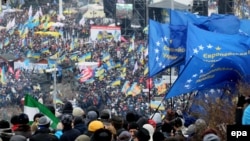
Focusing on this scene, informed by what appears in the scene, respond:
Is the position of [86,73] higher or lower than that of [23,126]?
lower

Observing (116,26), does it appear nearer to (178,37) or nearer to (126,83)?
(126,83)

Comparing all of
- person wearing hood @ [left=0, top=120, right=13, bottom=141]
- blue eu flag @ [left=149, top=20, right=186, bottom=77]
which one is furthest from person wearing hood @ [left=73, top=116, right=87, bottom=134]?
blue eu flag @ [left=149, top=20, right=186, bottom=77]

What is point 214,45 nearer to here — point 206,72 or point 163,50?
point 206,72

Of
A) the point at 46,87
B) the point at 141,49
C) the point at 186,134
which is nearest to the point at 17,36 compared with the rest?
the point at 141,49

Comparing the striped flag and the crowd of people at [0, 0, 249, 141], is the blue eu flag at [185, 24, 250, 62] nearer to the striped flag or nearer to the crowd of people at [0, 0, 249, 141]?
the crowd of people at [0, 0, 249, 141]

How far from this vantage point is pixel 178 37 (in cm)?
2036

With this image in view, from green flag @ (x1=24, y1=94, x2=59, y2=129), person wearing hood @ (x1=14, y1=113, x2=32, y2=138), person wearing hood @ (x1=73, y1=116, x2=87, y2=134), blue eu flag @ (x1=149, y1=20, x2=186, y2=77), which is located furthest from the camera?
blue eu flag @ (x1=149, y1=20, x2=186, y2=77)

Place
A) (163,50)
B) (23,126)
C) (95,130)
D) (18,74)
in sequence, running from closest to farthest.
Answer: (95,130) → (23,126) → (163,50) → (18,74)

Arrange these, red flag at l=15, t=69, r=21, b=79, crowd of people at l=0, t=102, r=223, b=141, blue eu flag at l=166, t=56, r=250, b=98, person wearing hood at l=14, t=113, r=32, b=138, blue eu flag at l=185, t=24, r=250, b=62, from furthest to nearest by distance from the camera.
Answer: red flag at l=15, t=69, r=21, b=79 → blue eu flag at l=185, t=24, r=250, b=62 → blue eu flag at l=166, t=56, r=250, b=98 → person wearing hood at l=14, t=113, r=32, b=138 → crowd of people at l=0, t=102, r=223, b=141

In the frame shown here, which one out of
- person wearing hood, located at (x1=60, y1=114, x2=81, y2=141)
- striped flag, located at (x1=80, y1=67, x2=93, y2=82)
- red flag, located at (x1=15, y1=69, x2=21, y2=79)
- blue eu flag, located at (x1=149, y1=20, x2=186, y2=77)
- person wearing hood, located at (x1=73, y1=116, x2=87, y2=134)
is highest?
person wearing hood, located at (x1=60, y1=114, x2=81, y2=141)

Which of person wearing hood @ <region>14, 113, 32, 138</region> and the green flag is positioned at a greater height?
person wearing hood @ <region>14, 113, 32, 138</region>

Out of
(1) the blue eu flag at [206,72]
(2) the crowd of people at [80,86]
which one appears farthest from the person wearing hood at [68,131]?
(1) the blue eu flag at [206,72]

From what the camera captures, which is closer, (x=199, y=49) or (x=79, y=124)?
(x=79, y=124)

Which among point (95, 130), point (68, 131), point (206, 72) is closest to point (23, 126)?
point (68, 131)
